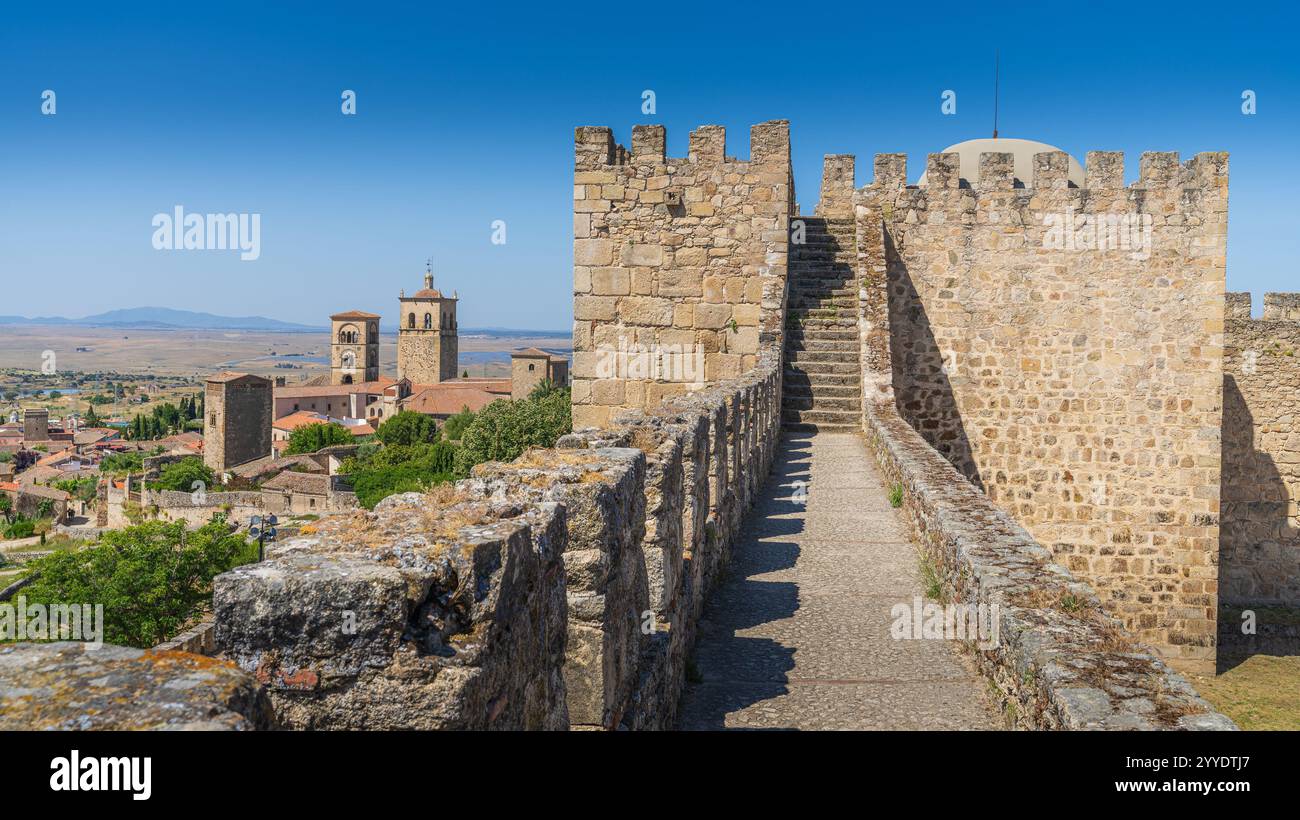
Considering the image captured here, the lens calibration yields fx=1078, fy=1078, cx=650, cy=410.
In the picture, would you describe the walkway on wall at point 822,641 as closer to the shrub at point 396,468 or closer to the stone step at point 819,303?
the stone step at point 819,303

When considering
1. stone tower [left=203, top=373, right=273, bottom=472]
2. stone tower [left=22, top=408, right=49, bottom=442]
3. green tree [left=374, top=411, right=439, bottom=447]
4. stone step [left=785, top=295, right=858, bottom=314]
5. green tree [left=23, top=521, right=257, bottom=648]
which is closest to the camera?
stone step [left=785, top=295, right=858, bottom=314]

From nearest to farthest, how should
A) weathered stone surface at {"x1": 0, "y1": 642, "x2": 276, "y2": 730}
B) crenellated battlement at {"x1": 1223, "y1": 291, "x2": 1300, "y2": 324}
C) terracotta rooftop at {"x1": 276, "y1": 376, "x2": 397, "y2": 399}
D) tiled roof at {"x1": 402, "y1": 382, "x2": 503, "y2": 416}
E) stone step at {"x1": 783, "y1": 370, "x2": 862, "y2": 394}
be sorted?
weathered stone surface at {"x1": 0, "y1": 642, "x2": 276, "y2": 730}
stone step at {"x1": 783, "y1": 370, "x2": 862, "y2": 394}
crenellated battlement at {"x1": 1223, "y1": 291, "x2": 1300, "y2": 324}
tiled roof at {"x1": 402, "y1": 382, "x2": 503, "y2": 416}
terracotta rooftop at {"x1": 276, "y1": 376, "x2": 397, "y2": 399}

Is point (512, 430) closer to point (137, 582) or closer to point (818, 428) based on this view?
point (137, 582)

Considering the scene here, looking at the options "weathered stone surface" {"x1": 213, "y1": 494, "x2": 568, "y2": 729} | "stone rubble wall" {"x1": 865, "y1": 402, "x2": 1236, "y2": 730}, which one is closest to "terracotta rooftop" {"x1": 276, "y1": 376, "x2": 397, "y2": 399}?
"stone rubble wall" {"x1": 865, "y1": 402, "x2": 1236, "y2": 730}

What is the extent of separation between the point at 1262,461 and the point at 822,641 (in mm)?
14695

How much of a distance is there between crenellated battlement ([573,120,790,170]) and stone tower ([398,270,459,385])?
114916 millimetres

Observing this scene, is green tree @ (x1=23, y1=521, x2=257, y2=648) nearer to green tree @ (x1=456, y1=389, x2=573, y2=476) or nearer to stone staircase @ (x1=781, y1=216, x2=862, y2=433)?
green tree @ (x1=456, y1=389, x2=573, y2=476)

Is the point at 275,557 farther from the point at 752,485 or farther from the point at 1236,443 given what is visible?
the point at 1236,443

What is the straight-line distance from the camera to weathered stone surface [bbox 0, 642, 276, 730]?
1474mm

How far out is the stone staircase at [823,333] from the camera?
1250 cm

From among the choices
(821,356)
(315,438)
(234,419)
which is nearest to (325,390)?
(315,438)

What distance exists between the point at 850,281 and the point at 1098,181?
3252mm

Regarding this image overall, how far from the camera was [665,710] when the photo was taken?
393cm

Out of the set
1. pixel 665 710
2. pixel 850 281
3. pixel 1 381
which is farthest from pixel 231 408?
pixel 1 381
